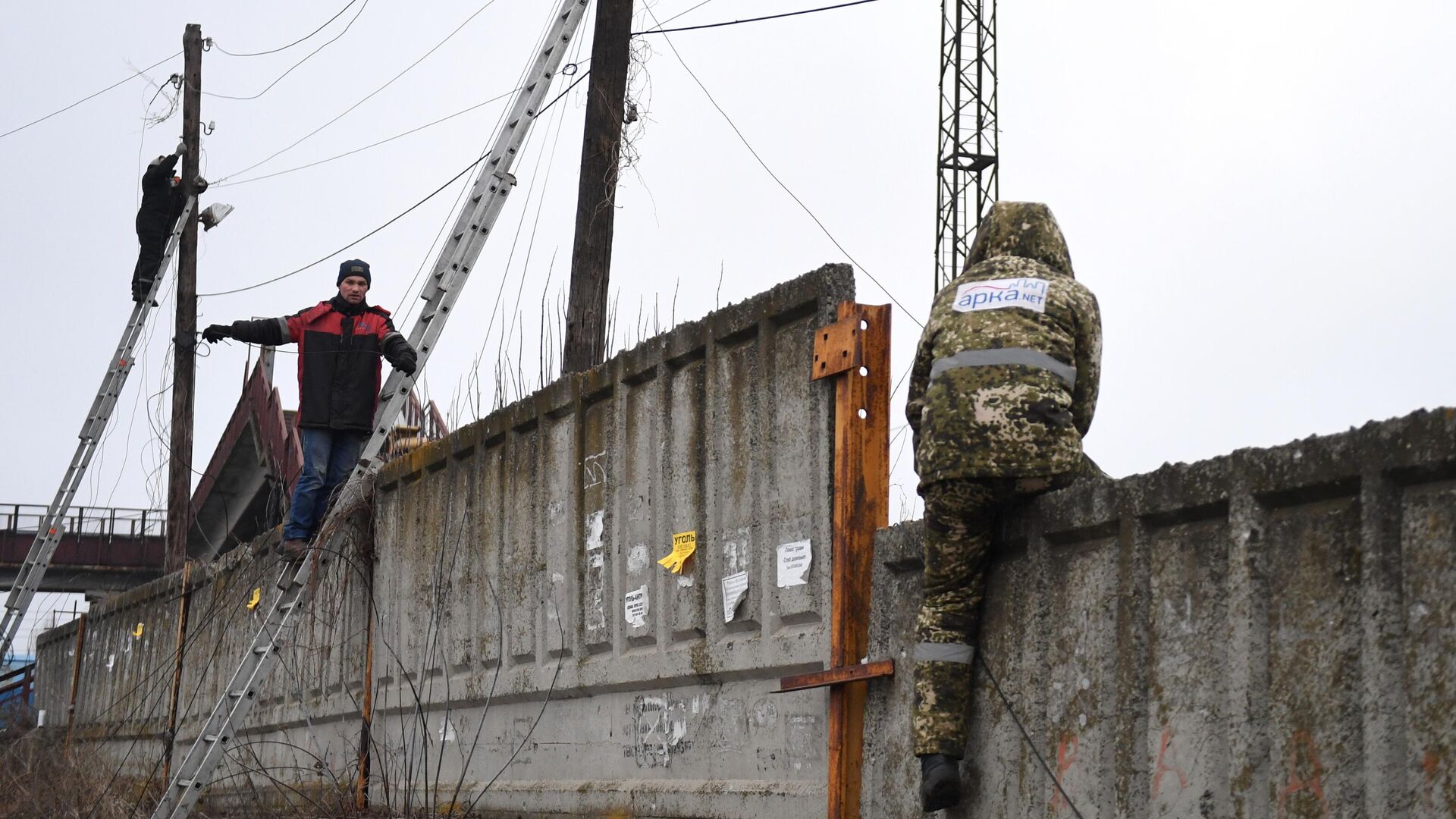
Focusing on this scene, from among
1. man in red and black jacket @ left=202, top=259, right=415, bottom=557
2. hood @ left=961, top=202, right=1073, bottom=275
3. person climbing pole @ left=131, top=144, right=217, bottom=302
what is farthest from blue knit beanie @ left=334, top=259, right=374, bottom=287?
person climbing pole @ left=131, top=144, right=217, bottom=302

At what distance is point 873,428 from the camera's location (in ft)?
17.5

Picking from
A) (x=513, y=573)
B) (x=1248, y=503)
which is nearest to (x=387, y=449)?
(x=513, y=573)

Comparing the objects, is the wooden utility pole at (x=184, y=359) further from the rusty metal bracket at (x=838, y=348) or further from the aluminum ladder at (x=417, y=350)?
the rusty metal bracket at (x=838, y=348)

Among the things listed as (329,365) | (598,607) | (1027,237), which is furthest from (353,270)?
(1027,237)

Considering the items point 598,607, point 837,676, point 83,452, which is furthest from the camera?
point 83,452

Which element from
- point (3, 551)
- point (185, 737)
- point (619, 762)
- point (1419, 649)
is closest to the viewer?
point (1419, 649)

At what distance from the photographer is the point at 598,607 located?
6.90 metres

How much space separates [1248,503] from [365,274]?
21.7ft

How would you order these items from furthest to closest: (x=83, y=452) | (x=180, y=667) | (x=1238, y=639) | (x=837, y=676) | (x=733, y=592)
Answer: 1. (x=83, y=452)
2. (x=180, y=667)
3. (x=733, y=592)
4. (x=837, y=676)
5. (x=1238, y=639)

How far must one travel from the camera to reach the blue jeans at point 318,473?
938cm

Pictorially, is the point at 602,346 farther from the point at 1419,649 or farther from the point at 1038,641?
the point at 1419,649

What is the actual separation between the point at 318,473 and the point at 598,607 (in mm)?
3161

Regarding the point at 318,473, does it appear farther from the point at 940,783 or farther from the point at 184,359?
the point at 184,359

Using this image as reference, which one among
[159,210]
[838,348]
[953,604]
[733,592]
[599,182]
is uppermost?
[159,210]
